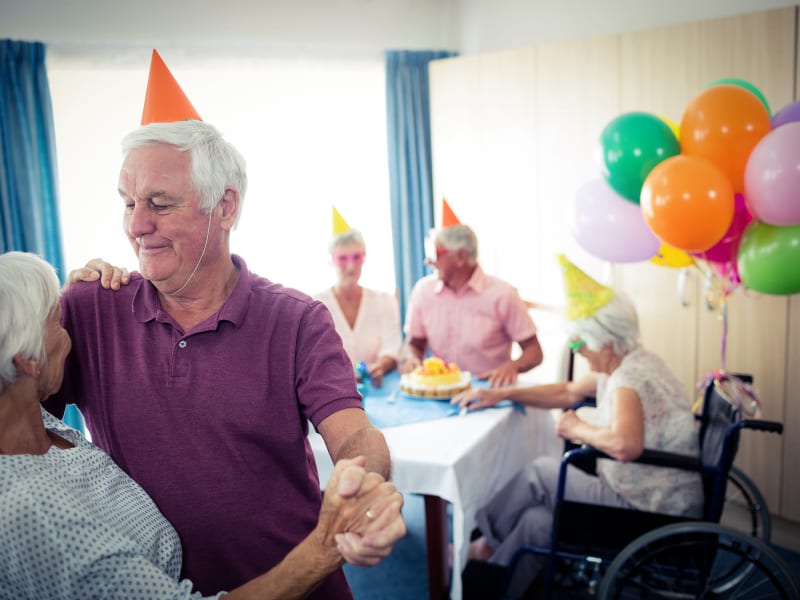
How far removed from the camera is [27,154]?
351cm

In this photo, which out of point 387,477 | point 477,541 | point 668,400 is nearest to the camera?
point 387,477

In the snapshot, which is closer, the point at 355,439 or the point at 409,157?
the point at 355,439

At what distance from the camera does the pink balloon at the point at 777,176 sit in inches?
79.1

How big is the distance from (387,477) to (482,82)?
341 centimetres

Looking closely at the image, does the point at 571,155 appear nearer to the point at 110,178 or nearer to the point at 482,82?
the point at 482,82

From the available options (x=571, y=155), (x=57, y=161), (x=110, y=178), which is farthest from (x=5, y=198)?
(x=571, y=155)

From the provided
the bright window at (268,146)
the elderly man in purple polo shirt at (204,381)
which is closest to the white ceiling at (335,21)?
the bright window at (268,146)

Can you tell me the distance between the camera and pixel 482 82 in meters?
4.07

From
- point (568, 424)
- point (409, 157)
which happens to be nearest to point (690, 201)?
point (568, 424)

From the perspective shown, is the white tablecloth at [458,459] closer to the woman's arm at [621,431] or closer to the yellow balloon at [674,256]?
the woman's arm at [621,431]

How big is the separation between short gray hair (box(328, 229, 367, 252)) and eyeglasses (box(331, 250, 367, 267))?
0.03 meters

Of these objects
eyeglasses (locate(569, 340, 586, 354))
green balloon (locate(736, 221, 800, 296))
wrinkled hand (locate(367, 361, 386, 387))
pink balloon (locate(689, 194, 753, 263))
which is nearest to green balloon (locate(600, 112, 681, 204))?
pink balloon (locate(689, 194, 753, 263))

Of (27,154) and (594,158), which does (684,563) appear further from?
(27,154)

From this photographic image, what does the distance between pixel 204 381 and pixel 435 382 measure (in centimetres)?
154
